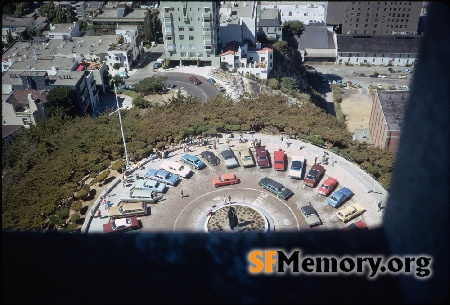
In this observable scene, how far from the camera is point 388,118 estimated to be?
146ft

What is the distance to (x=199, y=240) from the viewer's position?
25203mm

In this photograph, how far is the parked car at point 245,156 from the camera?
106 ft

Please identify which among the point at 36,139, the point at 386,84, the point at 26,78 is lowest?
the point at 386,84

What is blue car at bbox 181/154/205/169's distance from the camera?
32.2 m

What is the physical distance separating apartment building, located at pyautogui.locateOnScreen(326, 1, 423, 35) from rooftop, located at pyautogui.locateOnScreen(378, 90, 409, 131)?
3507 centimetres

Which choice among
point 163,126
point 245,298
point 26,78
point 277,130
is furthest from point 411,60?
point 245,298

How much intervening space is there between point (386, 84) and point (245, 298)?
187 feet

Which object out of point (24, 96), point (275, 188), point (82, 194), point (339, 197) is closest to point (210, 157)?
point (275, 188)

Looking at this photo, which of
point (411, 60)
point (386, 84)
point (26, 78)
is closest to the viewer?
point (26, 78)

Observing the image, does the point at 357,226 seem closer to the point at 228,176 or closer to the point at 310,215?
the point at 310,215

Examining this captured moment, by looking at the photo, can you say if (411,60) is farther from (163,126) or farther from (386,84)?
(163,126)

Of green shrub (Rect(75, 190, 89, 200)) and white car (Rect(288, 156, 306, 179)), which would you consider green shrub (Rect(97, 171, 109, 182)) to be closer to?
green shrub (Rect(75, 190, 89, 200))

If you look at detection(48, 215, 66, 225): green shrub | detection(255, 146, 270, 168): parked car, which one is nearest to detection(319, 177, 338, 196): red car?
detection(255, 146, 270, 168): parked car

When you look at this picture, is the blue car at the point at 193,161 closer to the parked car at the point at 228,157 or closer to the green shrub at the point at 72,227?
the parked car at the point at 228,157
